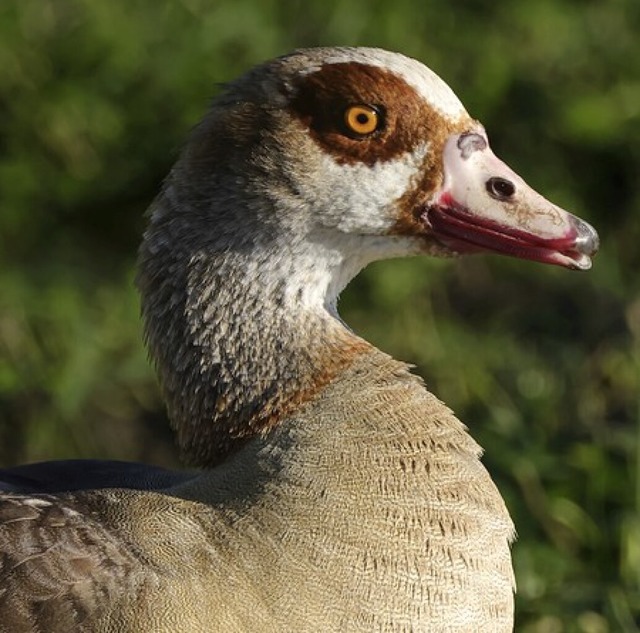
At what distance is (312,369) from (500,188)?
0.50m

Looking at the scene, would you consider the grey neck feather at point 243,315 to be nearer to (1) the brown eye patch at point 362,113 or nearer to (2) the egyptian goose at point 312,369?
(2) the egyptian goose at point 312,369

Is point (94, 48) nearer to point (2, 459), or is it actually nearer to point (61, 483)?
point (2, 459)

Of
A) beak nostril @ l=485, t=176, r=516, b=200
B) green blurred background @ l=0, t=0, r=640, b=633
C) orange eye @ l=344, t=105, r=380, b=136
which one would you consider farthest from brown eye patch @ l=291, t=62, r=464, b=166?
green blurred background @ l=0, t=0, r=640, b=633

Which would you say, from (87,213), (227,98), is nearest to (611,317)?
(87,213)

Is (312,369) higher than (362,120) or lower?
lower

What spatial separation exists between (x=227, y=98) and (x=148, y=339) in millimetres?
499

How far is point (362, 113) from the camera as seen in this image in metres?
3.31

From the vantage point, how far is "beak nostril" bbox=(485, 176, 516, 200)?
3359 mm

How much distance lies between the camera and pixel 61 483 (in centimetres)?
353

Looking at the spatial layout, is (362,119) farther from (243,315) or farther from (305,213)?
(243,315)

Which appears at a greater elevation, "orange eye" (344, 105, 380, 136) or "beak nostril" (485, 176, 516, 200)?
"orange eye" (344, 105, 380, 136)

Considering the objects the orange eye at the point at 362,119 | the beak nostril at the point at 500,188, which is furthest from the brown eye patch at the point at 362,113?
the beak nostril at the point at 500,188

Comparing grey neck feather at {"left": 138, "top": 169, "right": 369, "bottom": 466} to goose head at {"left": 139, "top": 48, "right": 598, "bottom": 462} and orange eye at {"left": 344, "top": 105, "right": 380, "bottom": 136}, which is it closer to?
goose head at {"left": 139, "top": 48, "right": 598, "bottom": 462}

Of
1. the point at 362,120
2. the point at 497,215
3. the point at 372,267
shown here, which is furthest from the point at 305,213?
the point at 372,267
